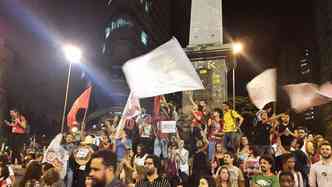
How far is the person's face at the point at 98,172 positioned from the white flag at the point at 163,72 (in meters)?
3.56

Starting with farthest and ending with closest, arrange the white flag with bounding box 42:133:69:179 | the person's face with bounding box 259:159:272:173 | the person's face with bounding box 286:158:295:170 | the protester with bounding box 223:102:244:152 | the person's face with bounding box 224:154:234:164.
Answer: the protester with bounding box 223:102:244:152, the white flag with bounding box 42:133:69:179, the person's face with bounding box 224:154:234:164, the person's face with bounding box 259:159:272:173, the person's face with bounding box 286:158:295:170

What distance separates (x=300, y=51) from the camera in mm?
30922

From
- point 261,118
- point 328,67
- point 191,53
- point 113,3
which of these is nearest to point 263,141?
point 261,118

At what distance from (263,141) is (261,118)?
2.05 feet

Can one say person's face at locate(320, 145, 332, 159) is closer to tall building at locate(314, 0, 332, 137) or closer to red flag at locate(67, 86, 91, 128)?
red flag at locate(67, 86, 91, 128)

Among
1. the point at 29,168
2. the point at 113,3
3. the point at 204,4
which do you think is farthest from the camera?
the point at 113,3

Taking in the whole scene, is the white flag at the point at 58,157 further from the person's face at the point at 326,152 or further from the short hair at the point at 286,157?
the person's face at the point at 326,152

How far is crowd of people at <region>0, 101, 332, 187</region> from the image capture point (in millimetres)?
6050

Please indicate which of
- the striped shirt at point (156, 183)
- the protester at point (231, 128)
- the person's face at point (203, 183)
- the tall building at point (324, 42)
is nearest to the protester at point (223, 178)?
the person's face at point (203, 183)

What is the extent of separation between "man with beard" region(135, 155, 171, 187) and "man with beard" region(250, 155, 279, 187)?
167cm

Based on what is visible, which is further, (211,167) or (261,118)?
(261,118)

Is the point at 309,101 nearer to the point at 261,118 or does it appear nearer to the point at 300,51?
the point at 261,118

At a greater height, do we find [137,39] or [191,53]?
[137,39]

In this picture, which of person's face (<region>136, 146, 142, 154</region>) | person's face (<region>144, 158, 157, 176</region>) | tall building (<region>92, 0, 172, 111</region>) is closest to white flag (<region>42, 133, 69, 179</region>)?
person's face (<region>136, 146, 142, 154</region>)
